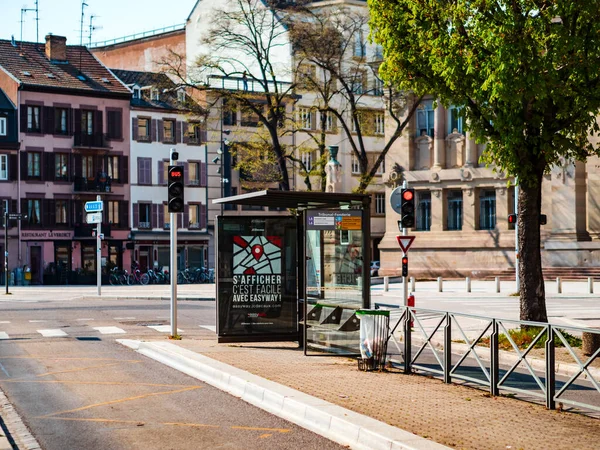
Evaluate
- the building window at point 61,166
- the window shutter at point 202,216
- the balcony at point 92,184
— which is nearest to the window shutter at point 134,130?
the balcony at point 92,184

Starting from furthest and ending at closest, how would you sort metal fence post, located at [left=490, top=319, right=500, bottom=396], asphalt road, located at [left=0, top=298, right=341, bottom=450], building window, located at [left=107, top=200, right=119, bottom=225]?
1. building window, located at [left=107, top=200, right=119, bottom=225]
2. metal fence post, located at [left=490, top=319, right=500, bottom=396]
3. asphalt road, located at [left=0, top=298, right=341, bottom=450]

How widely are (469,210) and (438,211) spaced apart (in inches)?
82.6

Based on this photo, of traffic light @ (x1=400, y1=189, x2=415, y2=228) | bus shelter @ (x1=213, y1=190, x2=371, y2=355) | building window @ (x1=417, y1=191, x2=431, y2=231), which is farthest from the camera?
building window @ (x1=417, y1=191, x2=431, y2=231)

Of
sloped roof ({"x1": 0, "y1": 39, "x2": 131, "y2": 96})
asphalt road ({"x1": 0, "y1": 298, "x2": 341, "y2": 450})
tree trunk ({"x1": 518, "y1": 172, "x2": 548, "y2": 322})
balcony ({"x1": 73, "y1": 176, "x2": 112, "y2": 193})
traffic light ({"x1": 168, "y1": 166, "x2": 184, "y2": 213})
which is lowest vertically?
asphalt road ({"x1": 0, "y1": 298, "x2": 341, "y2": 450})

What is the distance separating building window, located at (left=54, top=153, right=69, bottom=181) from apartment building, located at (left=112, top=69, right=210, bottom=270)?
488 cm

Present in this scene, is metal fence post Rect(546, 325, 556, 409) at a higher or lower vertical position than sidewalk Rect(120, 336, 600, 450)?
higher

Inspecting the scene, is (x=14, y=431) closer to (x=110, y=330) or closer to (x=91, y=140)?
(x=110, y=330)

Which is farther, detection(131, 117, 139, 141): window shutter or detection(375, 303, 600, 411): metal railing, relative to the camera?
detection(131, 117, 139, 141): window shutter

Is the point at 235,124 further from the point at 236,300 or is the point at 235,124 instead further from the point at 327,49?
the point at 236,300

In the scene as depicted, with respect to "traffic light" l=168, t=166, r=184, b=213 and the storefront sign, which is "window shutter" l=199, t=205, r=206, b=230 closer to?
the storefront sign

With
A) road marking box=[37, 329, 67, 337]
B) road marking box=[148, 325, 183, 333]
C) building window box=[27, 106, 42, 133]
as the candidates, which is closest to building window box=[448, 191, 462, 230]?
building window box=[27, 106, 42, 133]

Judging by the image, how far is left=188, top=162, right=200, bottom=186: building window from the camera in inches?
3066

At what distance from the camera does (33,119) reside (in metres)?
71.1

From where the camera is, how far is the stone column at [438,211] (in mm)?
60344
